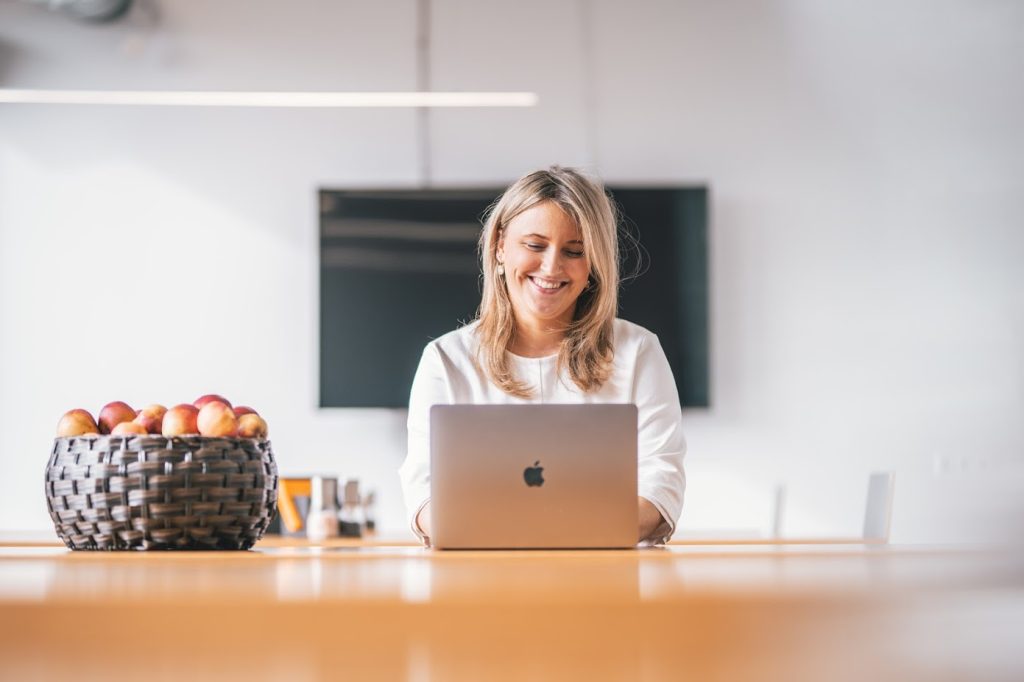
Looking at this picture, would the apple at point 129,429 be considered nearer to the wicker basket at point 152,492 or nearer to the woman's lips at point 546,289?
the wicker basket at point 152,492

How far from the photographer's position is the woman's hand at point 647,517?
1968mm

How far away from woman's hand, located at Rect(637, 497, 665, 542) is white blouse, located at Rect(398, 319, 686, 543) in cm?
16

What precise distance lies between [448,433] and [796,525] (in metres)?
3.84

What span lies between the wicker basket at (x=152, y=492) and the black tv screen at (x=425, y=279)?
338 centimetres

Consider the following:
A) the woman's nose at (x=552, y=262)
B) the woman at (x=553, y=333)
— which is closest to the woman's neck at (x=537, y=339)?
the woman at (x=553, y=333)

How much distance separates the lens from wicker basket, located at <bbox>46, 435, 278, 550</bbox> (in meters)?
1.33

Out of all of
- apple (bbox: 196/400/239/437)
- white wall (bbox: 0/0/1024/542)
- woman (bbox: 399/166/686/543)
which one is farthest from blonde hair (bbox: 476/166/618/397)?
white wall (bbox: 0/0/1024/542)

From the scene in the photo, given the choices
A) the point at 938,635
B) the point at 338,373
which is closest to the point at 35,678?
the point at 938,635

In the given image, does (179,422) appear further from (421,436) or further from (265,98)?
(265,98)

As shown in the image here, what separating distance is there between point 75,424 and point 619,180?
3841mm

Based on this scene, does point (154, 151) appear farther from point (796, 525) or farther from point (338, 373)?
point (796, 525)

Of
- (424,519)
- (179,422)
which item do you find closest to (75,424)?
Answer: (179,422)

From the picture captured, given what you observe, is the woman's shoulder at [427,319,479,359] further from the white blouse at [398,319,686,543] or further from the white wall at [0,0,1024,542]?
the white wall at [0,0,1024,542]

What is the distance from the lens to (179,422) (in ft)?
4.54
